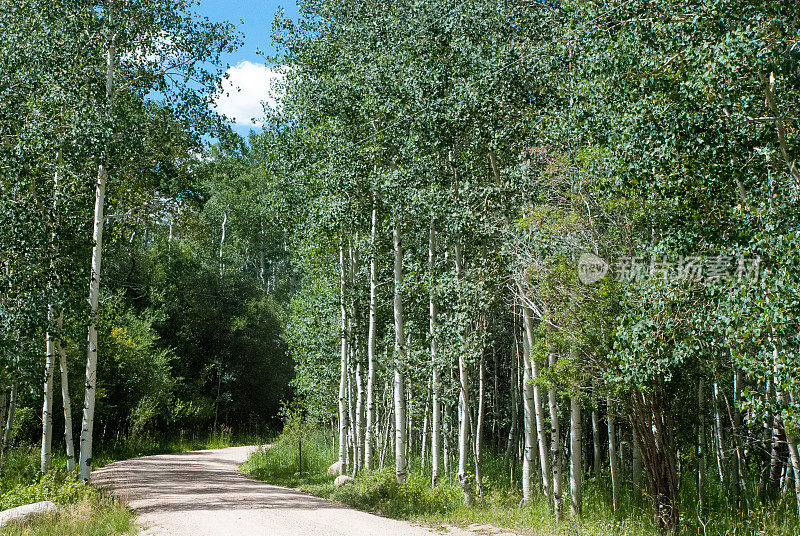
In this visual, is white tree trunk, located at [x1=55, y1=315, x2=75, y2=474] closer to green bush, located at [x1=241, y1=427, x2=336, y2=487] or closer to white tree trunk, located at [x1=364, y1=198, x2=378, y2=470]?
green bush, located at [x1=241, y1=427, x2=336, y2=487]

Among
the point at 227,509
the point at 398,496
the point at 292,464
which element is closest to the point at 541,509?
the point at 398,496

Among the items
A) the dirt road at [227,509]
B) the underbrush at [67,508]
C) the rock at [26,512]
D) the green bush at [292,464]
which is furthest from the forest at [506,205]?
the rock at [26,512]

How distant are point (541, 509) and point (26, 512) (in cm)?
795

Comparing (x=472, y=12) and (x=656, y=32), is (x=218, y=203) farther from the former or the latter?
(x=656, y=32)

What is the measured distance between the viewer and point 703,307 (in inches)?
275

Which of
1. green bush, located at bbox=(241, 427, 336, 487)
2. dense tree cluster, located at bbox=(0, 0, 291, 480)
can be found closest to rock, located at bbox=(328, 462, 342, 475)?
green bush, located at bbox=(241, 427, 336, 487)

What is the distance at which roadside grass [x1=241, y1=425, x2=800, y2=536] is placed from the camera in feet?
28.5

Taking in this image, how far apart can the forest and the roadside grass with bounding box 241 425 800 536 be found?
94 mm

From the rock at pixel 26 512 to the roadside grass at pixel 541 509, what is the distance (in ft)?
17.1

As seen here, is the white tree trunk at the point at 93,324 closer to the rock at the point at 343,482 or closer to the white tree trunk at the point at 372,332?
the rock at the point at 343,482

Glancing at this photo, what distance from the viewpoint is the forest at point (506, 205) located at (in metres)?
6.72

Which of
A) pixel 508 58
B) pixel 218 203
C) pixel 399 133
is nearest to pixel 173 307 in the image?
pixel 218 203

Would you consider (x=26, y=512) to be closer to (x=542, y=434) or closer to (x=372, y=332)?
(x=372, y=332)

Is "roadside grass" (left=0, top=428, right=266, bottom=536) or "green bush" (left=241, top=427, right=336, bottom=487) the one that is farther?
"green bush" (left=241, top=427, right=336, bottom=487)
